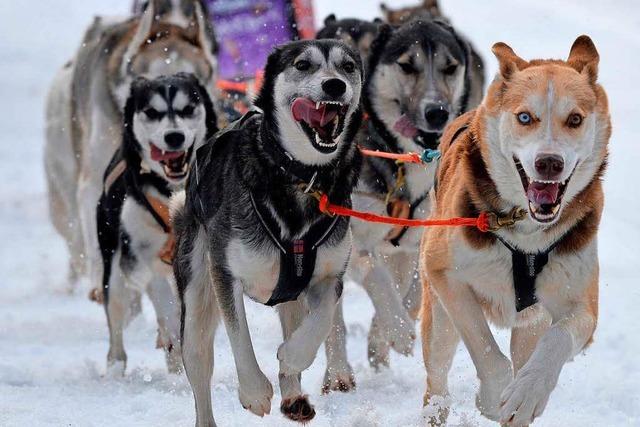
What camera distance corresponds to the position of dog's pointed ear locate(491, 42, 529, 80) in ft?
12.7

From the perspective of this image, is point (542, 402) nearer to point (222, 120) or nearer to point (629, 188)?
point (222, 120)

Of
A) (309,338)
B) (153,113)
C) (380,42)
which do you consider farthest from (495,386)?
(380,42)

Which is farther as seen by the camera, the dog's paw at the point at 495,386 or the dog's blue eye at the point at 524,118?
the dog's paw at the point at 495,386

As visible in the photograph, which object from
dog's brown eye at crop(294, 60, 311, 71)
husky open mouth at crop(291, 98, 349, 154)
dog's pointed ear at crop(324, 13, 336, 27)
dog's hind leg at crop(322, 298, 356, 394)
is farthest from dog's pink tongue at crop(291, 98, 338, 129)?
dog's pointed ear at crop(324, 13, 336, 27)

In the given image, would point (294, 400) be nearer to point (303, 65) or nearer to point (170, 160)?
point (303, 65)

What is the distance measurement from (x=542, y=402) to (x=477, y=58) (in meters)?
3.30

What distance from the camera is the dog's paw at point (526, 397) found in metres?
3.40

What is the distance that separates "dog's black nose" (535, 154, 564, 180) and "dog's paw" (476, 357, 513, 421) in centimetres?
66

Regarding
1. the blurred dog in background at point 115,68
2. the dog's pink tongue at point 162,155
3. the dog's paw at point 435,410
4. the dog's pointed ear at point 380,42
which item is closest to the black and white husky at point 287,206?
the dog's paw at point 435,410

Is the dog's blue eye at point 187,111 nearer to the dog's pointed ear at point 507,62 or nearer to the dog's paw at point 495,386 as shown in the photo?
the dog's pointed ear at point 507,62

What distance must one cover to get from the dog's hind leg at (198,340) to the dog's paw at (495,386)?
36.3 inches

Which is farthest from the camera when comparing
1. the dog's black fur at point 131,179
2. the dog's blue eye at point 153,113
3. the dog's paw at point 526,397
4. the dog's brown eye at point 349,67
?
the dog's blue eye at point 153,113

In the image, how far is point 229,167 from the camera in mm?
3984

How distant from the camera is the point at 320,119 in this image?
3873 millimetres
